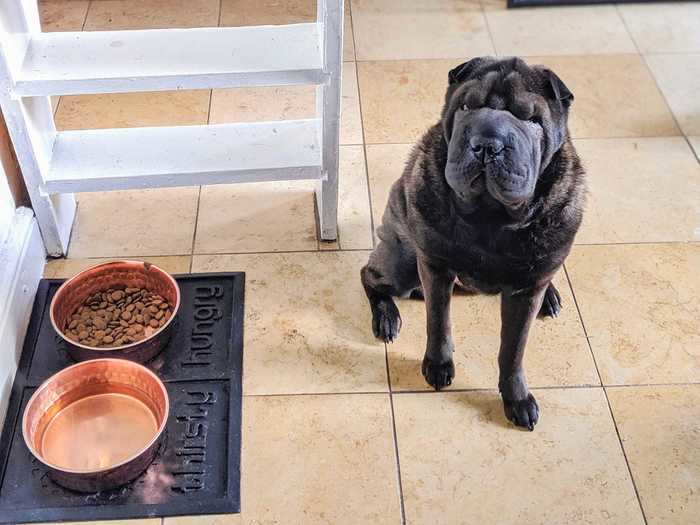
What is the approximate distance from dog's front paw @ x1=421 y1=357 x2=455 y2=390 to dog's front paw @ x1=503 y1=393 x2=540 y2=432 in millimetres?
145

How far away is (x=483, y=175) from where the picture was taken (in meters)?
1.45

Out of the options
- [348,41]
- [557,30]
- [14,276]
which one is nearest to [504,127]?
[14,276]

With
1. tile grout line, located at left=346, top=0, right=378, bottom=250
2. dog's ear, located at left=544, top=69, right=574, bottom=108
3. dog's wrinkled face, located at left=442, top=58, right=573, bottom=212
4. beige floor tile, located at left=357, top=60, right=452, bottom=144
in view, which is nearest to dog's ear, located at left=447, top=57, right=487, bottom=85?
dog's wrinkled face, located at left=442, top=58, right=573, bottom=212

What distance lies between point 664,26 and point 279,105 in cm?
146

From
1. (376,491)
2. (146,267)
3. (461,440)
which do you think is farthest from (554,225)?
(146,267)

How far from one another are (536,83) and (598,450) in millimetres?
848

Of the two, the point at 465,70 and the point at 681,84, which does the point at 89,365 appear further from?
the point at 681,84

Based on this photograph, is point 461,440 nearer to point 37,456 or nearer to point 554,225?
point 554,225

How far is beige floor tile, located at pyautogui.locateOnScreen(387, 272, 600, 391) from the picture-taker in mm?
1973

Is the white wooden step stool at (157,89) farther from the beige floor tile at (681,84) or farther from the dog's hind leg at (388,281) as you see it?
the beige floor tile at (681,84)

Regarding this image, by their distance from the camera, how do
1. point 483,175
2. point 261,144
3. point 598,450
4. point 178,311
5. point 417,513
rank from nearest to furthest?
point 483,175, point 417,513, point 598,450, point 178,311, point 261,144

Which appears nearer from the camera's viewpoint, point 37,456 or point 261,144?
point 37,456

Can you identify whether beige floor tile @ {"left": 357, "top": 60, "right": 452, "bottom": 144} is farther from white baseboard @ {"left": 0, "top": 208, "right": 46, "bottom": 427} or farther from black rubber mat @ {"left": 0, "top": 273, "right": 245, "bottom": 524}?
white baseboard @ {"left": 0, "top": 208, "right": 46, "bottom": 427}

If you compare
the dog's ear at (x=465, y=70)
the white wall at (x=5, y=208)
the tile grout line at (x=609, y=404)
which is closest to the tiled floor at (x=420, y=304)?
the tile grout line at (x=609, y=404)
